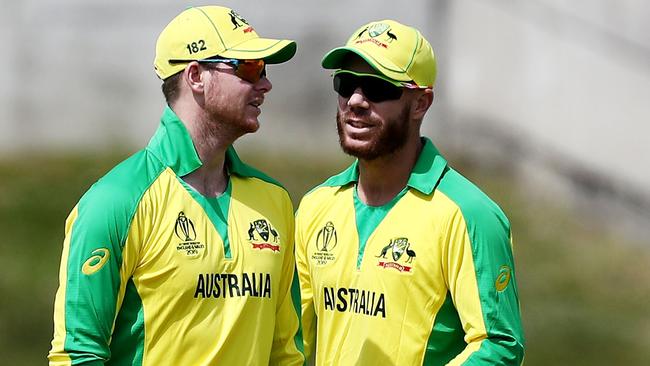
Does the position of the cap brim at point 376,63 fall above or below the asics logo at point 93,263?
above

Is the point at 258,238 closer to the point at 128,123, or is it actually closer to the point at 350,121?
the point at 350,121

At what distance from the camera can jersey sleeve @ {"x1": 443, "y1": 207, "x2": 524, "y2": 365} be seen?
5.55 meters

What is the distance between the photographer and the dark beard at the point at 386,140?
582 cm

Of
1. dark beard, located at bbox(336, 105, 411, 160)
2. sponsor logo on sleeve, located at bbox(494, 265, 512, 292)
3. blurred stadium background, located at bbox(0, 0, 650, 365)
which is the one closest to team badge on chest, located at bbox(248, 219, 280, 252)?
dark beard, located at bbox(336, 105, 411, 160)

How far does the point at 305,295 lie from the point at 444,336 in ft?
2.48

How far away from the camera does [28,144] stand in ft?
46.0

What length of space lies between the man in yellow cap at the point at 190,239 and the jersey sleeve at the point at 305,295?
40 cm

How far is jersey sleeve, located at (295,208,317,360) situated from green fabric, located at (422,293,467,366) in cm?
65

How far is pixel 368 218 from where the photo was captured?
19.5ft

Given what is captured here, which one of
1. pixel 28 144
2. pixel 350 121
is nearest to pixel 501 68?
pixel 28 144

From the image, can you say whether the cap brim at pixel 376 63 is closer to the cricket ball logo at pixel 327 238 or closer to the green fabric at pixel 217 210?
the cricket ball logo at pixel 327 238

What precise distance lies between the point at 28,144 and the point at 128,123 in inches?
45.2

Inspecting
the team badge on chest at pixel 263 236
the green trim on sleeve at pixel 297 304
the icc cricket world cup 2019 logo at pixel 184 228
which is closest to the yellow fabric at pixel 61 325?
the icc cricket world cup 2019 logo at pixel 184 228

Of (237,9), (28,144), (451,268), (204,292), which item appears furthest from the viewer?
(28,144)
